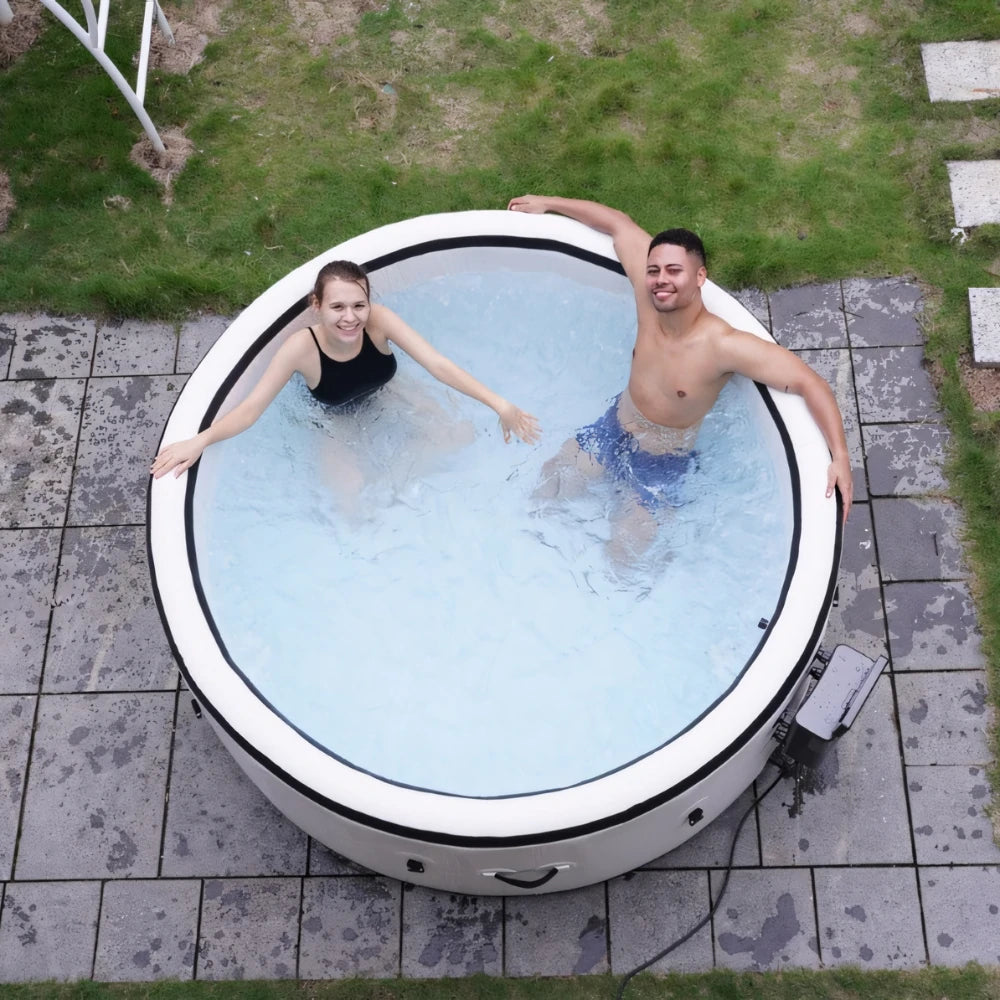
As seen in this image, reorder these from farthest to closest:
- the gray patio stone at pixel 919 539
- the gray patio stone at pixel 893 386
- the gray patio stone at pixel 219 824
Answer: the gray patio stone at pixel 893 386
the gray patio stone at pixel 919 539
the gray patio stone at pixel 219 824

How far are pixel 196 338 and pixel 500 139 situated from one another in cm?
159

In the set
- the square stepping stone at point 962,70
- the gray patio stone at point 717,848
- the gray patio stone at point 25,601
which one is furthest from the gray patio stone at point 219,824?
the square stepping stone at point 962,70

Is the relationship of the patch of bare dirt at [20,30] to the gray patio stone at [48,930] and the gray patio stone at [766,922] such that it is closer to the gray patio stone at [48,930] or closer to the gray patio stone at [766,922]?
the gray patio stone at [48,930]

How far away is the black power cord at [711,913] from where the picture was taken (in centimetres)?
316

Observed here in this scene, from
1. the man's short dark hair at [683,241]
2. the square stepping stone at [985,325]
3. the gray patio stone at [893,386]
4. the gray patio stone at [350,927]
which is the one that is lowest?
the gray patio stone at [350,927]

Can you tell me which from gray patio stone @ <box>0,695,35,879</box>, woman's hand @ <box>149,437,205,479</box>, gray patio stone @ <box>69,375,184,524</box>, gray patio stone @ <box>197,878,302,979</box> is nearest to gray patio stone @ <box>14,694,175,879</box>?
gray patio stone @ <box>0,695,35,879</box>

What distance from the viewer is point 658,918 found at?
10.6 feet

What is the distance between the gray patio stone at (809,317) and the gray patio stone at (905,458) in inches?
16.4

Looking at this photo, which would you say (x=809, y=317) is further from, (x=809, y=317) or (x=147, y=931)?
(x=147, y=931)

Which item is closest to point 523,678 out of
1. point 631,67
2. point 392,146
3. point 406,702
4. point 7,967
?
point 406,702

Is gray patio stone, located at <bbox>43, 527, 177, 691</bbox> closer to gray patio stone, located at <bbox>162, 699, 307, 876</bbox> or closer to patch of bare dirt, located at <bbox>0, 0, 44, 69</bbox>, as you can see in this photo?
gray patio stone, located at <bbox>162, 699, 307, 876</bbox>

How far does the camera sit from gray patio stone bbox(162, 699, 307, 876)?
11.0 ft

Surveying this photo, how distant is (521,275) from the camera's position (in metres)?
3.96

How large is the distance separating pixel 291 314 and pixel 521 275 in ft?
2.93
